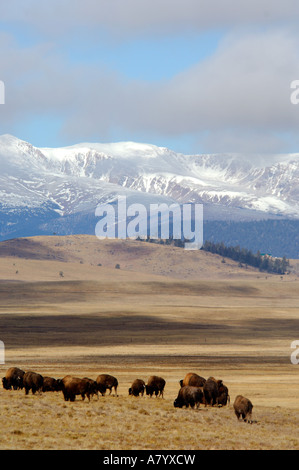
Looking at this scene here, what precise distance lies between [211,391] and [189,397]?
1.85 m

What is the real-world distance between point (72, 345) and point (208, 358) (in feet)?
56.1

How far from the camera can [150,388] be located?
39500mm

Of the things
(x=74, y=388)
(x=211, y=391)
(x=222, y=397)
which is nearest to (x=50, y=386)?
(x=74, y=388)

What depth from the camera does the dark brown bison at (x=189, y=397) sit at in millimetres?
34706

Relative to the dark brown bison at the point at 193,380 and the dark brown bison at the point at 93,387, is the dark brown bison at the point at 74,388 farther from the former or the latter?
the dark brown bison at the point at 193,380

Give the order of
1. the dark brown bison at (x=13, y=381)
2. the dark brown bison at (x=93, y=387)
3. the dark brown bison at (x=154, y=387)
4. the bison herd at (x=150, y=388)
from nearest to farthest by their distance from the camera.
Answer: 1. the bison herd at (x=150, y=388)
2. the dark brown bison at (x=93, y=387)
3. the dark brown bison at (x=154, y=387)
4. the dark brown bison at (x=13, y=381)

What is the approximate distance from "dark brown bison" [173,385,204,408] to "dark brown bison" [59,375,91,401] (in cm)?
408

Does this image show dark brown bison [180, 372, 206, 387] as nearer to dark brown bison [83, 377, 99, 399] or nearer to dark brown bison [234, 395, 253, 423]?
dark brown bison [83, 377, 99, 399]

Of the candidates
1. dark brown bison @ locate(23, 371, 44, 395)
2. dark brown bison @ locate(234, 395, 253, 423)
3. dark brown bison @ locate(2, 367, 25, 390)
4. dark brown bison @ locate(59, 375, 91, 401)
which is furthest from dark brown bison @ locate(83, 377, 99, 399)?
dark brown bison @ locate(234, 395, 253, 423)

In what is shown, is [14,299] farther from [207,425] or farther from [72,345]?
[207,425]

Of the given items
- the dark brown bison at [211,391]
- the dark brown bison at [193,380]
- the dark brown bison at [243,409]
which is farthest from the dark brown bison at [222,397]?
the dark brown bison at [243,409]

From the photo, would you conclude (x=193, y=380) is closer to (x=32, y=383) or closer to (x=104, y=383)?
(x=104, y=383)

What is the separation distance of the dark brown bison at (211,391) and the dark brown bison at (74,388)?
203 inches

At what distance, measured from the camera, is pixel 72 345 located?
79.2 meters
